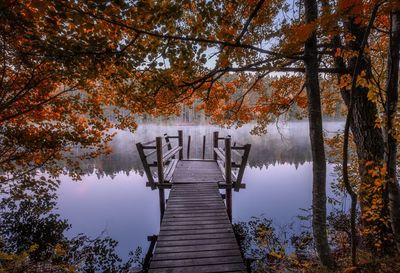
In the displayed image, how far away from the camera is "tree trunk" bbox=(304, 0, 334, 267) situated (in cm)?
378

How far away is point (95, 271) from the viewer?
7.79 m

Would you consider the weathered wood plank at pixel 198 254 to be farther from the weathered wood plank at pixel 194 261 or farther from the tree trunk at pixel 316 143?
the tree trunk at pixel 316 143

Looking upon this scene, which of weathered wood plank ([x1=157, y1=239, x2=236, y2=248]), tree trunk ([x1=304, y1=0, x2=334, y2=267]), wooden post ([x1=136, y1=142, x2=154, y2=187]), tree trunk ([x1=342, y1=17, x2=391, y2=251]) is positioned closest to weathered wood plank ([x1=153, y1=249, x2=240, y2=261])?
weathered wood plank ([x1=157, y1=239, x2=236, y2=248])

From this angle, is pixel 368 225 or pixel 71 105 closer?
pixel 368 225

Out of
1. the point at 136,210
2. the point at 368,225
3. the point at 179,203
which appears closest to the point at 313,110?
the point at 368,225

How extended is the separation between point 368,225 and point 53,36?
275 inches

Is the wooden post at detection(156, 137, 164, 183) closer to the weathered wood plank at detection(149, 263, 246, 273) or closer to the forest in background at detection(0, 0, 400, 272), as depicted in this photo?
the forest in background at detection(0, 0, 400, 272)

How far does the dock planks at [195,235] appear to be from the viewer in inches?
173

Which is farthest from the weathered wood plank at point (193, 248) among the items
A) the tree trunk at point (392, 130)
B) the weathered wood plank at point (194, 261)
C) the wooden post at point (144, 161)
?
the tree trunk at point (392, 130)

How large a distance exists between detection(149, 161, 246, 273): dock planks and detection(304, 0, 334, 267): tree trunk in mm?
1574

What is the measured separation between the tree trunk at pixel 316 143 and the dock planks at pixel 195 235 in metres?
1.57

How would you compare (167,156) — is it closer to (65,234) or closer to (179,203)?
(179,203)

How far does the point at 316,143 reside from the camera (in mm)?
3885

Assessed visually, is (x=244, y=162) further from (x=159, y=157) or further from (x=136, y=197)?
(x=136, y=197)
